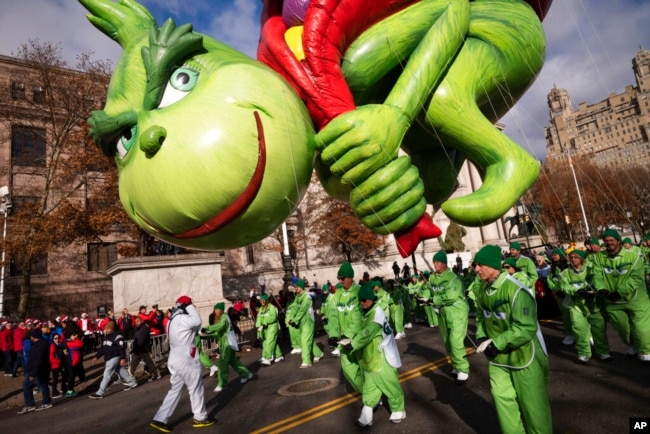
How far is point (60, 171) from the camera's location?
72.4 feet

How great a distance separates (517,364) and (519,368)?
0.14 feet

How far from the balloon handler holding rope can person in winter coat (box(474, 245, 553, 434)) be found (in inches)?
71.0

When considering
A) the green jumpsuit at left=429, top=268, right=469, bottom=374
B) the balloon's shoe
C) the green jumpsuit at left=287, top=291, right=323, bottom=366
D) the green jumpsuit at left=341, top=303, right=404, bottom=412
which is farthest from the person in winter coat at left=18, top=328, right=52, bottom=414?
the balloon's shoe

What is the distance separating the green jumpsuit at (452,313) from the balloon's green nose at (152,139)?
5.81 m

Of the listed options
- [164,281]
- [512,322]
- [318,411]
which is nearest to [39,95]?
[164,281]

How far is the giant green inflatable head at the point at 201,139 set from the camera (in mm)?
1808

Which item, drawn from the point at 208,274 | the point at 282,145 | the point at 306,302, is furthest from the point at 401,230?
the point at 208,274

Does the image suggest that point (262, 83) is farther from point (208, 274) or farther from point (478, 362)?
point (208, 274)

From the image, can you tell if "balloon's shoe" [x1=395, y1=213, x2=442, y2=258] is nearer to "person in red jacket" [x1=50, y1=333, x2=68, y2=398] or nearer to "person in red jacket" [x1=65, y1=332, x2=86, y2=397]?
"person in red jacket" [x1=50, y1=333, x2=68, y2=398]

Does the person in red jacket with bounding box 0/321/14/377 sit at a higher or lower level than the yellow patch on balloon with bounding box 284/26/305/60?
lower

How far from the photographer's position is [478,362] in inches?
279

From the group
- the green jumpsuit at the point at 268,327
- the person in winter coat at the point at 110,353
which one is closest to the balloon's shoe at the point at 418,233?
the green jumpsuit at the point at 268,327

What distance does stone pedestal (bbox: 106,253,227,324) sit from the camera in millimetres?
12422

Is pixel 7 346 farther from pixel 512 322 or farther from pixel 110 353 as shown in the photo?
pixel 512 322
